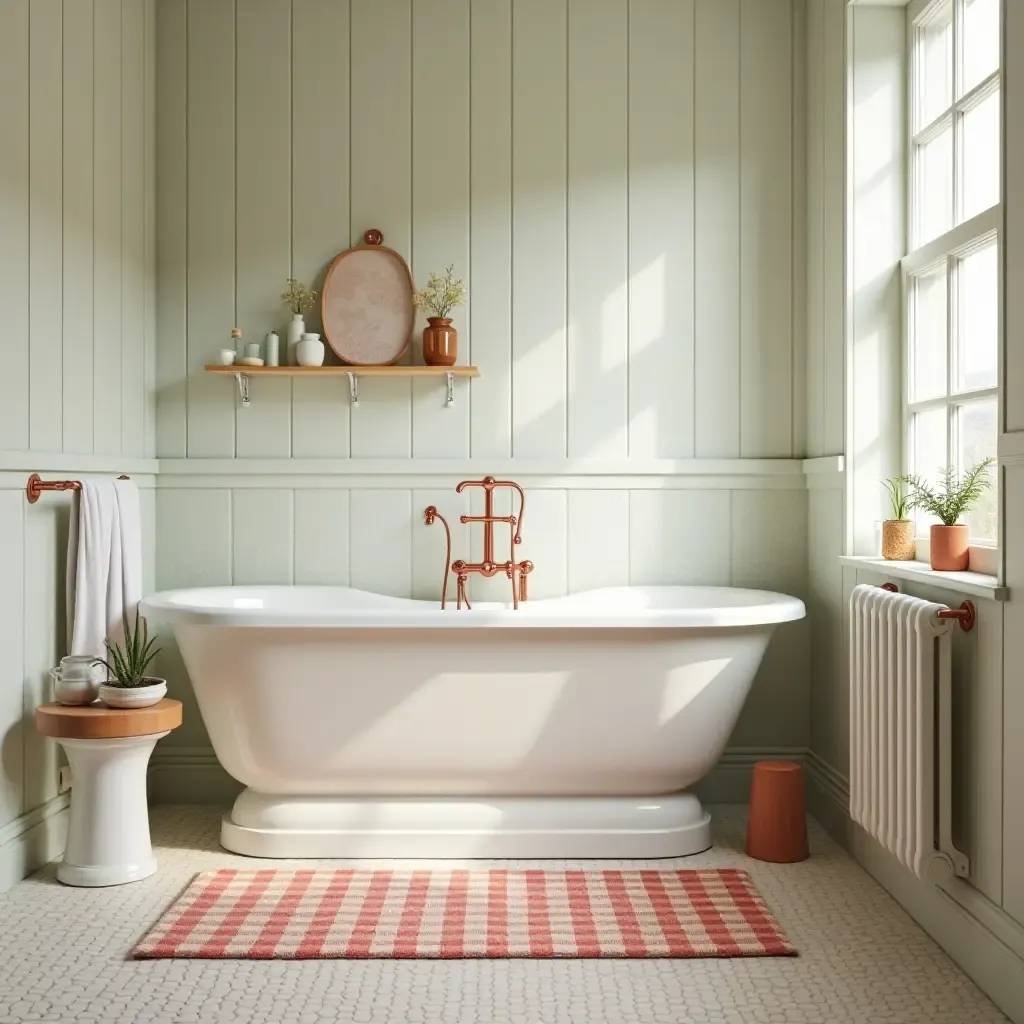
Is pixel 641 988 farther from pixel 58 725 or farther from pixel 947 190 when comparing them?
pixel 947 190

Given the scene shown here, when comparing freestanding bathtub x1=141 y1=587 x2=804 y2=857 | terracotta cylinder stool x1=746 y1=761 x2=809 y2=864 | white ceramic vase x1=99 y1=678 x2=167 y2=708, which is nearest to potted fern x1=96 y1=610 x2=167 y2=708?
white ceramic vase x1=99 y1=678 x2=167 y2=708

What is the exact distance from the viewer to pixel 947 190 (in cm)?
304

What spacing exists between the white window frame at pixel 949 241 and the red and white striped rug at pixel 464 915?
3.39ft

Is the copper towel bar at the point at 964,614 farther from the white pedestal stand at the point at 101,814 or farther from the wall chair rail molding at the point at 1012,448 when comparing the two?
the white pedestal stand at the point at 101,814

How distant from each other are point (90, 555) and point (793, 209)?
247cm

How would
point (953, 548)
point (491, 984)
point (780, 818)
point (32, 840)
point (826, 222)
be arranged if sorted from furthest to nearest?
point (826, 222) < point (780, 818) < point (32, 840) < point (953, 548) < point (491, 984)

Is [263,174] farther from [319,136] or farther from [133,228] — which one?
[133,228]

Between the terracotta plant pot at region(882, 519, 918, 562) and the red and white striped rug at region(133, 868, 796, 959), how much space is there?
94 centimetres

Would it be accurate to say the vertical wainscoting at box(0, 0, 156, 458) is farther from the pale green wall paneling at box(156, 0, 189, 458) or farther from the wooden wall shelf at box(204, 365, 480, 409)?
the wooden wall shelf at box(204, 365, 480, 409)

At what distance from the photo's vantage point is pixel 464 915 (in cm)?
264

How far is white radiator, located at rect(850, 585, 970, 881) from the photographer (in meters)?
2.37

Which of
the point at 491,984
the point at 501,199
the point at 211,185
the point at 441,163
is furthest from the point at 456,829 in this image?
the point at 211,185

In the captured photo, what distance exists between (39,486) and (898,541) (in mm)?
2270

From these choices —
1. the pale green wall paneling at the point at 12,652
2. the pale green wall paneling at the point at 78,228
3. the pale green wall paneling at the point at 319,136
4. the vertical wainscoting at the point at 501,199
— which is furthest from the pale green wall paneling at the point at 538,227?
the pale green wall paneling at the point at 12,652
